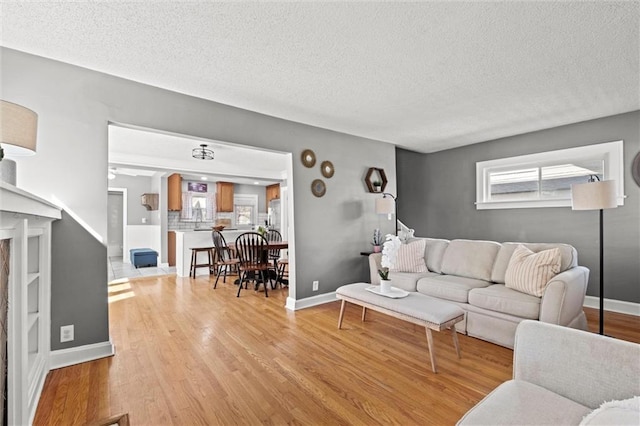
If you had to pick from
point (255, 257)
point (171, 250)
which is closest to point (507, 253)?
point (255, 257)

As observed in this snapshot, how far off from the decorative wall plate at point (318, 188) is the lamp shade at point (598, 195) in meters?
2.81

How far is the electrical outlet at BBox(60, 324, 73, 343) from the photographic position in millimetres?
2422

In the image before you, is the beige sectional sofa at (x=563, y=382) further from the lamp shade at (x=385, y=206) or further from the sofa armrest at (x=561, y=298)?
the lamp shade at (x=385, y=206)

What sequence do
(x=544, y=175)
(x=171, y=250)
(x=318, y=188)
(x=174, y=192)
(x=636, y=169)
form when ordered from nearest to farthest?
(x=636, y=169) → (x=318, y=188) → (x=544, y=175) → (x=171, y=250) → (x=174, y=192)

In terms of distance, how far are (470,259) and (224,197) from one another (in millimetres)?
7026

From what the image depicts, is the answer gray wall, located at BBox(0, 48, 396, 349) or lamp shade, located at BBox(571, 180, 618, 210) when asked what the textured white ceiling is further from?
lamp shade, located at BBox(571, 180, 618, 210)

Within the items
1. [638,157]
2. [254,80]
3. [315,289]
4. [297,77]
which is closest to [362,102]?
[297,77]

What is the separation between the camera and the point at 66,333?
95.9 inches

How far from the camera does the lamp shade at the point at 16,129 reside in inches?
61.2

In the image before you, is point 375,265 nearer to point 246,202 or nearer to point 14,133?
point 14,133

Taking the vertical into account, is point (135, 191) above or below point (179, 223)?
above

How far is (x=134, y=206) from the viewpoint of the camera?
8164 mm

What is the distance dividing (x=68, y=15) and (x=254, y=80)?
1.34m

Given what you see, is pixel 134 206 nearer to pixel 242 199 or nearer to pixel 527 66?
pixel 242 199
